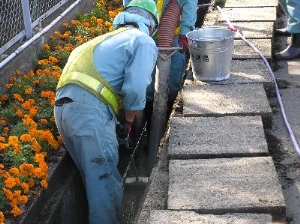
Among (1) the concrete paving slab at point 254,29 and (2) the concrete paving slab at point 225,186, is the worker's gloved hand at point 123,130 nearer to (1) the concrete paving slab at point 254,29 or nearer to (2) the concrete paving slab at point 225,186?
(2) the concrete paving slab at point 225,186

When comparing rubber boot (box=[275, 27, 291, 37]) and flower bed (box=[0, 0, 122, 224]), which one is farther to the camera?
rubber boot (box=[275, 27, 291, 37])

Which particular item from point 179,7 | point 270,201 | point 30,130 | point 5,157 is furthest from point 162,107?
point 270,201

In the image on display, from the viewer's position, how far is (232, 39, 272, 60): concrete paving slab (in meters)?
5.85

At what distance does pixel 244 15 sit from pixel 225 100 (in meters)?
2.72

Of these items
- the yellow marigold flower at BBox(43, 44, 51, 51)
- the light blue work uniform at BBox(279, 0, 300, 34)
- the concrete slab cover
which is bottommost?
the yellow marigold flower at BBox(43, 44, 51, 51)

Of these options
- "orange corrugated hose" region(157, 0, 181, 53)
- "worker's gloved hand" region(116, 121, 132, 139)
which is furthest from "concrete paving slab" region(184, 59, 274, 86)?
"worker's gloved hand" region(116, 121, 132, 139)

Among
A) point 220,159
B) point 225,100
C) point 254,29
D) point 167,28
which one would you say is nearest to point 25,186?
point 220,159

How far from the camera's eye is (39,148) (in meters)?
4.28

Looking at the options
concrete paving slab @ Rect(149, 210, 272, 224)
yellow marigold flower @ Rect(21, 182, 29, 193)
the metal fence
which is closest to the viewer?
concrete paving slab @ Rect(149, 210, 272, 224)

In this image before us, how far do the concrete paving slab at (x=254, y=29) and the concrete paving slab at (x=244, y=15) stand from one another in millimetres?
144

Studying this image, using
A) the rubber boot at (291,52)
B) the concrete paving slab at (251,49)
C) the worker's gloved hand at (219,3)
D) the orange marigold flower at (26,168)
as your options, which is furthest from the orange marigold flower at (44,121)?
the worker's gloved hand at (219,3)

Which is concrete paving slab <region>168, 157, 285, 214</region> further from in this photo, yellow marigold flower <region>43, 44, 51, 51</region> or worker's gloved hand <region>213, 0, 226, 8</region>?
worker's gloved hand <region>213, 0, 226, 8</region>

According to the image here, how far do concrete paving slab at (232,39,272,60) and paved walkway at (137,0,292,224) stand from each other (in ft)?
0.39

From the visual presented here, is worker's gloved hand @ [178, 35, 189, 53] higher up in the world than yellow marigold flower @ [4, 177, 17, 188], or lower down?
higher up
